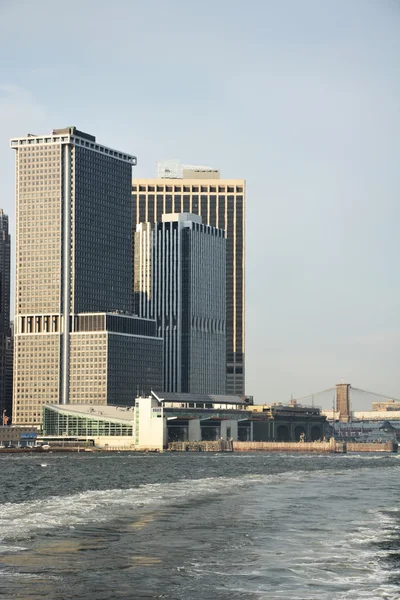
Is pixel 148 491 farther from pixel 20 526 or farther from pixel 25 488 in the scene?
pixel 20 526

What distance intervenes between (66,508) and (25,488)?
40624mm

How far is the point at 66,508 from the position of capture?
110m

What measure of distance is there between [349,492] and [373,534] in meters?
56.2

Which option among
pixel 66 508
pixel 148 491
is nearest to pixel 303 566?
pixel 66 508

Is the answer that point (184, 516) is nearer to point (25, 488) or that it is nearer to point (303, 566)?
point (303, 566)

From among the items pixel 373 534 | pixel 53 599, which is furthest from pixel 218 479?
pixel 53 599

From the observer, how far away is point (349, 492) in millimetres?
145625

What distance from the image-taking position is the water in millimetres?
63875

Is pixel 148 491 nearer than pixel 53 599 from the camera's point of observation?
No

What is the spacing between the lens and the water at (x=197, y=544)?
63875mm

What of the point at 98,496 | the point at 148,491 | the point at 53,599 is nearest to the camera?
the point at 53,599

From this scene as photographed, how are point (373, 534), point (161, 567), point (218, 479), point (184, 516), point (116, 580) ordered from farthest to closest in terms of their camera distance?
point (218, 479)
point (184, 516)
point (373, 534)
point (161, 567)
point (116, 580)

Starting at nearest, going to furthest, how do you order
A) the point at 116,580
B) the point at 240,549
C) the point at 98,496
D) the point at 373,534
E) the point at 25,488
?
the point at 116,580
the point at 240,549
the point at 373,534
the point at 98,496
the point at 25,488

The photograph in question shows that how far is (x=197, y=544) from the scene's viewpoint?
3221 inches
